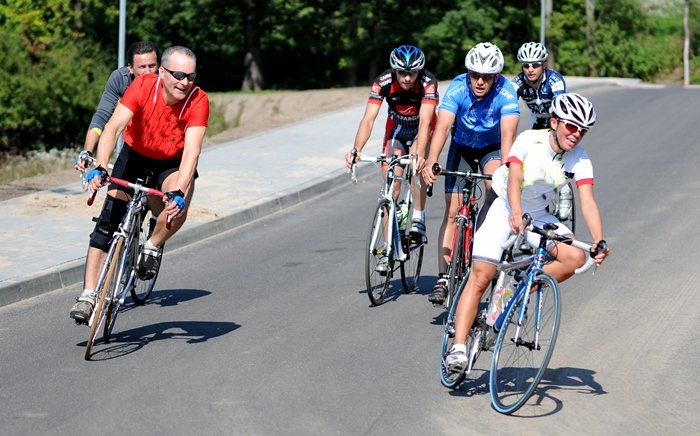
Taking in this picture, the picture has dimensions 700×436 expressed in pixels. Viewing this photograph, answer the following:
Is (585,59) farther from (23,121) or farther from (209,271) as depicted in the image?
(209,271)

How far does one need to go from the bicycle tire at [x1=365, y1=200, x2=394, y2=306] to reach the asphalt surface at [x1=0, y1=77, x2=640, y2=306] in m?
2.84

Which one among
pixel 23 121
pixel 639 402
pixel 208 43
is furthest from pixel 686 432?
pixel 208 43

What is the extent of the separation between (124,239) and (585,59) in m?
58.4

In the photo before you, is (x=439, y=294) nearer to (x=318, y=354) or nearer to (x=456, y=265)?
(x=456, y=265)

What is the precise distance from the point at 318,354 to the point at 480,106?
2.29m

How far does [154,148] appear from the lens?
863 centimetres

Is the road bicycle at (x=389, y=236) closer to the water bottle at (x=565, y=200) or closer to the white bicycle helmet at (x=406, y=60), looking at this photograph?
the white bicycle helmet at (x=406, y=60)

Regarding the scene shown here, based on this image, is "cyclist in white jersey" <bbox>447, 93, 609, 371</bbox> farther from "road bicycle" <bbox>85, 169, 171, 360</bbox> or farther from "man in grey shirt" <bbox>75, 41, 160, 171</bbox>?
"man in grey shirt" <bbox>75, 41, 160, 171</bbox>

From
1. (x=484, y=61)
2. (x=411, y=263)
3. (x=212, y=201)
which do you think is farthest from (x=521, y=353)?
(x=212, y=201)

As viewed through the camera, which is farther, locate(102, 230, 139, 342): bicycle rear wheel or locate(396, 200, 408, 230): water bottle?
locate(396, 200, 408, 230): water bottle

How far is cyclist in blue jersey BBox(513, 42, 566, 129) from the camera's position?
38.3ft

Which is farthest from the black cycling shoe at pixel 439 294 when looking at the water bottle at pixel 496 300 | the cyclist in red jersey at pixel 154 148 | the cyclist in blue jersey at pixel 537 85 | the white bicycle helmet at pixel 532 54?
the white bicycle helmet at pixel 532 54

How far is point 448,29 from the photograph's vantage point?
54188mm

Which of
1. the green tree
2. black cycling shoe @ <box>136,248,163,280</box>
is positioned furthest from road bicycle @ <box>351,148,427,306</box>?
the green tree
